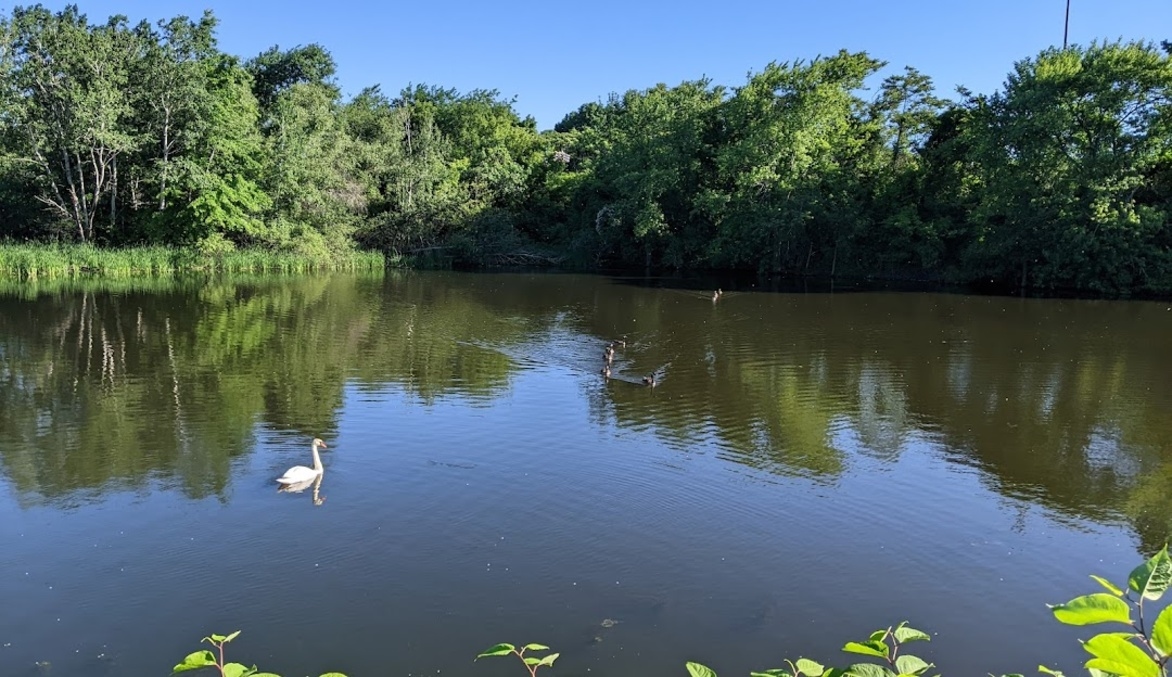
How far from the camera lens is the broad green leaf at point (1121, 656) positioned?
1606mm

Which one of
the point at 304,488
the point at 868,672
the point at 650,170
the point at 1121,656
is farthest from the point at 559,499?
the point at 650,170

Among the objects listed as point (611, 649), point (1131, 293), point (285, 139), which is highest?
point (285, 139)

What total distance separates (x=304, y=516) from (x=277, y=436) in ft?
12.1

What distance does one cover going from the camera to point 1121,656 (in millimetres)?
1647

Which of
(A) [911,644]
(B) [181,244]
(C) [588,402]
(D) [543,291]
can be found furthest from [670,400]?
(B) [181,244]

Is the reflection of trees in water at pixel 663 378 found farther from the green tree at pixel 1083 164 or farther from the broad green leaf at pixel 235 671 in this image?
the broad green leaf at pixel 235 671

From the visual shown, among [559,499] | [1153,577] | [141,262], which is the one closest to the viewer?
[1153,577]

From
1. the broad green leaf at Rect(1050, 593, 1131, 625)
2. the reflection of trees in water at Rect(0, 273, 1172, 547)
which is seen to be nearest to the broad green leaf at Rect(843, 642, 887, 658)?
the broad green leaf at Rect(1050, 593, 1131, 625)

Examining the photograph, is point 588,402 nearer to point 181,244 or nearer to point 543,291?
point 543,291

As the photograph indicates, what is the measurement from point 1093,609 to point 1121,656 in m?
0.10

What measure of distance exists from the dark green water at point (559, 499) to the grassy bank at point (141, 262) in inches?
654

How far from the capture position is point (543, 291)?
3716 cm

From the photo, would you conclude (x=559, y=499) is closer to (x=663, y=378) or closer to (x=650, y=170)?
(x=663, y=378)

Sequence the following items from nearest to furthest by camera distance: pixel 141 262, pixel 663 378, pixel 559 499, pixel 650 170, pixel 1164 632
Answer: pixel 1164 632, pixel 559 499, pixel 663 378, pixel 141 262, pixel 650 170
